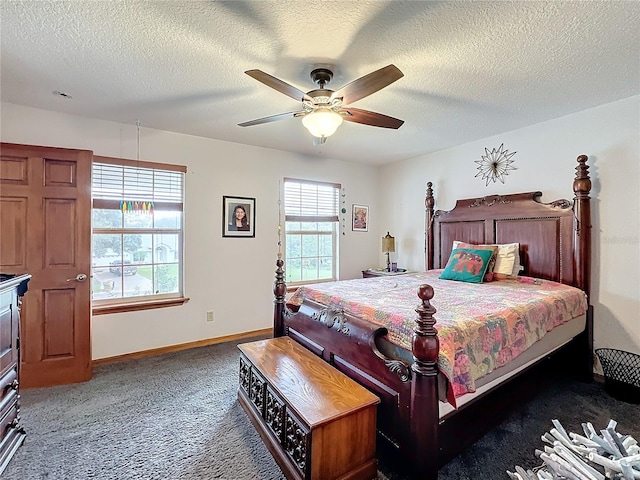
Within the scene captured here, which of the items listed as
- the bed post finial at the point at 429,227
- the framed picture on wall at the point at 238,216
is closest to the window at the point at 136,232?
the framed picture on wall at the point at 238,216

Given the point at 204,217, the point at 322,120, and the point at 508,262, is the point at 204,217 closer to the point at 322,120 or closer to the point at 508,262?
the point at 322,120

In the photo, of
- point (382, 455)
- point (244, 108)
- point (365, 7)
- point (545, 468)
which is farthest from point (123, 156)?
point (545, 468)

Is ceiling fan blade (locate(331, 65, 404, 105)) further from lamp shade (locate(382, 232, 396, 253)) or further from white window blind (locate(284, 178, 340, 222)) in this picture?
lamp shade (locate(382, 232, 396, 253))

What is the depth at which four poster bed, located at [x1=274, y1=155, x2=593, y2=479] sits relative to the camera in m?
1.51

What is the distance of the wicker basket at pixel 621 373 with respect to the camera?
2406 millimetres

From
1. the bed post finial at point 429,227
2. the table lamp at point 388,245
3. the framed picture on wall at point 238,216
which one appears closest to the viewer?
the framed picture on wall at point 238,216

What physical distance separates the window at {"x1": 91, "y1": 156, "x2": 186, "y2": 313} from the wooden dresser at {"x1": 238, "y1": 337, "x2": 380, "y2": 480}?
207cm

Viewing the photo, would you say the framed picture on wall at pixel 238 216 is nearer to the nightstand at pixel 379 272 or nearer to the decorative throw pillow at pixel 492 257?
the nightstand at pixel 379 272

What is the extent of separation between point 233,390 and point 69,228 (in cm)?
206

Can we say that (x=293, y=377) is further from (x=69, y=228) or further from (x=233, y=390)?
(x=69, y=228)

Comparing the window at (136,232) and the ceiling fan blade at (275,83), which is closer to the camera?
the ceiling fan blade at (275,83)

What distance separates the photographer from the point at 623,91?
8.24 feet

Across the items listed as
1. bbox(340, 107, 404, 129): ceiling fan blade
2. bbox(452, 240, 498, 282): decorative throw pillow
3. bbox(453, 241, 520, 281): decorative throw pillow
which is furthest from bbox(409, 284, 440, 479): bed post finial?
bbox(453, 241, 520, 281): decorative throw pillow

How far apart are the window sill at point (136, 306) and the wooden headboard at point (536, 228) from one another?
3.36 m
